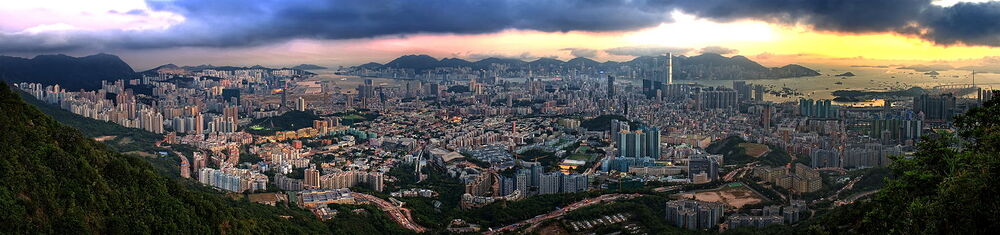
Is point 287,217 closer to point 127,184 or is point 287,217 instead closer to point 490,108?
point 127,184

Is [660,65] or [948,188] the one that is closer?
[948,188]

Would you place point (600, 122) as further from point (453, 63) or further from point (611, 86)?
point (453, 63)

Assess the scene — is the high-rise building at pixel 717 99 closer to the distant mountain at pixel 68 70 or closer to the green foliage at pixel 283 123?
the green foliage at pixel 283 123

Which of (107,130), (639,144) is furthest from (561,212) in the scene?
(107,130)

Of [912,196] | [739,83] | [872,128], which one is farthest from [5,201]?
[739,83]

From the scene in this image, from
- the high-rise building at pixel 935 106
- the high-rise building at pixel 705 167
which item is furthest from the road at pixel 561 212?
the high-rise building at pixel 935 106

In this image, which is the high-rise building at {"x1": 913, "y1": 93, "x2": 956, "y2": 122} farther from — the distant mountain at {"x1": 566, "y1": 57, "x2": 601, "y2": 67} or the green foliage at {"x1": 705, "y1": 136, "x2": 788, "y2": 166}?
the distant mountain at {"x1": 566, "y1": 57, "x2": 601, "y2": 67}

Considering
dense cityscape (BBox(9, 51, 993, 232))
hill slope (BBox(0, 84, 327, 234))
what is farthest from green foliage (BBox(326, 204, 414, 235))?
hill slope (BBox(0, 84, 327, 234))
